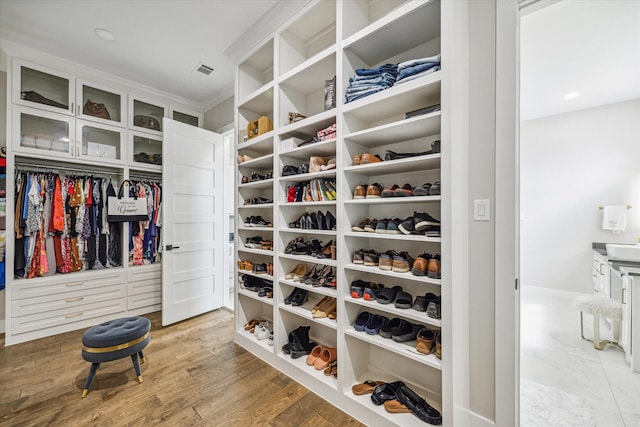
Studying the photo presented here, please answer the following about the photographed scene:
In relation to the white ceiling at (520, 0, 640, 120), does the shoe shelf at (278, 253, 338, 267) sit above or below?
below

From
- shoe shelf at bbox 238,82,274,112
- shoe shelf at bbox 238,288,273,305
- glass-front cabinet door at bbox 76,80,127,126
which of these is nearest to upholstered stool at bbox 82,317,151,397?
shoe shelf at bbox 238,288,273,305

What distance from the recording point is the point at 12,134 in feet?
8.00

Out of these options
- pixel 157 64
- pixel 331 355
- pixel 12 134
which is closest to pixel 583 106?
pixel 331 355

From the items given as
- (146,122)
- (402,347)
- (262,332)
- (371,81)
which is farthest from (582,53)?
(146,122)

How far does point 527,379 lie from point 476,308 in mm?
1147

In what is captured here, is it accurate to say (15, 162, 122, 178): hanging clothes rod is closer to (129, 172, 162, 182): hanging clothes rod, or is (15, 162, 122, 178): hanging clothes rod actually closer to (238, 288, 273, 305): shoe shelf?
(129, 172, 162, 182): hanging clothes rod

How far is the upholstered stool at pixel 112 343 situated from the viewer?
1.72 metres

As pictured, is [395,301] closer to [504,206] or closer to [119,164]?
[504,206]

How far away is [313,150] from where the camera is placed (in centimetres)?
193

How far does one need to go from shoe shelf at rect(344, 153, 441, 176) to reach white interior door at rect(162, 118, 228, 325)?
231 cm

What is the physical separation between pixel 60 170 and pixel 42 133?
16.3 inches

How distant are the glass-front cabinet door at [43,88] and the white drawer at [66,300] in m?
1.96

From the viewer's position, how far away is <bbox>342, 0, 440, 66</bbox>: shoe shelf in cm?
137

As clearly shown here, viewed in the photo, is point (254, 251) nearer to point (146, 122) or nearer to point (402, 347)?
point (402, 347)
